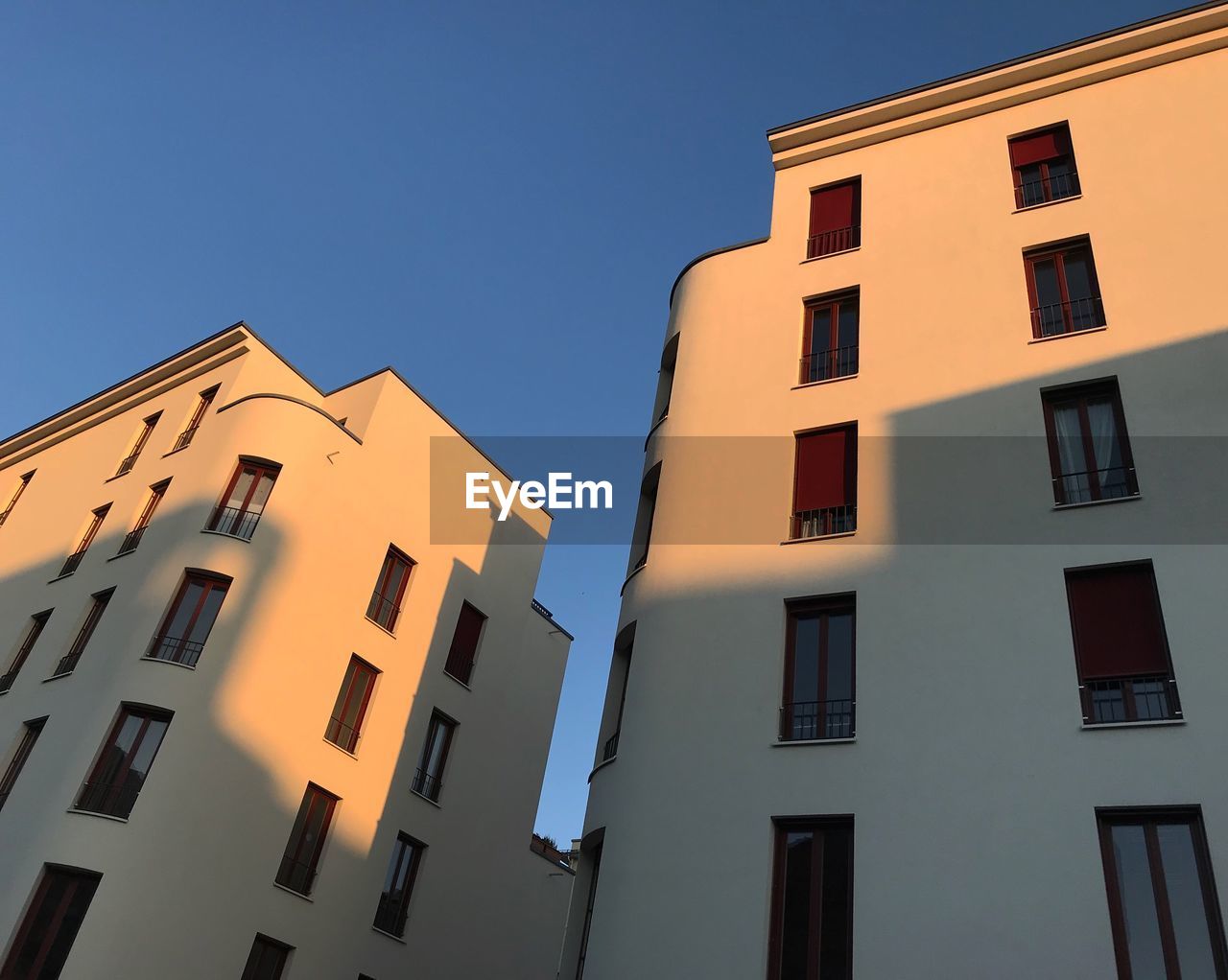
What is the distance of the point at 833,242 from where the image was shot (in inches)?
786

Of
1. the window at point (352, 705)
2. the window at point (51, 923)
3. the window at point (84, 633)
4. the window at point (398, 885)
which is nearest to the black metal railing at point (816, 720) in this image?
the window at point (352, 705)

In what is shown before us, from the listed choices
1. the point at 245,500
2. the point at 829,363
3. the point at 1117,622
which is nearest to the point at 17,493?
the point at 245,500

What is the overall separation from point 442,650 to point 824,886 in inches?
622

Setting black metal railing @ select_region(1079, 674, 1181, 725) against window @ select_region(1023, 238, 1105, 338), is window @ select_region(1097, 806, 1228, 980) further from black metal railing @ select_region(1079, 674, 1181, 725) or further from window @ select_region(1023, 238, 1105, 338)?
window @ select_region(1023, 238, 1105, 338)

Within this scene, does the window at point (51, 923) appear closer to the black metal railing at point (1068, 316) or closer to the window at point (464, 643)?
the window at point (464, 643)

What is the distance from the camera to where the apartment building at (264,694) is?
1925 centimetres

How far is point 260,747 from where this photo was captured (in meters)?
21.4

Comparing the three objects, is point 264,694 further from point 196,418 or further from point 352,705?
point 196,418

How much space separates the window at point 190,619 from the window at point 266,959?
578 cm

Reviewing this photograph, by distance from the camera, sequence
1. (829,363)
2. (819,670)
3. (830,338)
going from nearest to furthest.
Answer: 1. (819,670)
2. (829,363)
3. (830,338)

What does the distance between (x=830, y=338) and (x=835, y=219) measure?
3266 mm

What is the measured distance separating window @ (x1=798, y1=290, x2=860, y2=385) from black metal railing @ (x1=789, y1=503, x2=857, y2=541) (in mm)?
2690

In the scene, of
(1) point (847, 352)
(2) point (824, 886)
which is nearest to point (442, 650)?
(1) point (847, 352)

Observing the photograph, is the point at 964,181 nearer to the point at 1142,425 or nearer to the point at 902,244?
the point at 902,244
